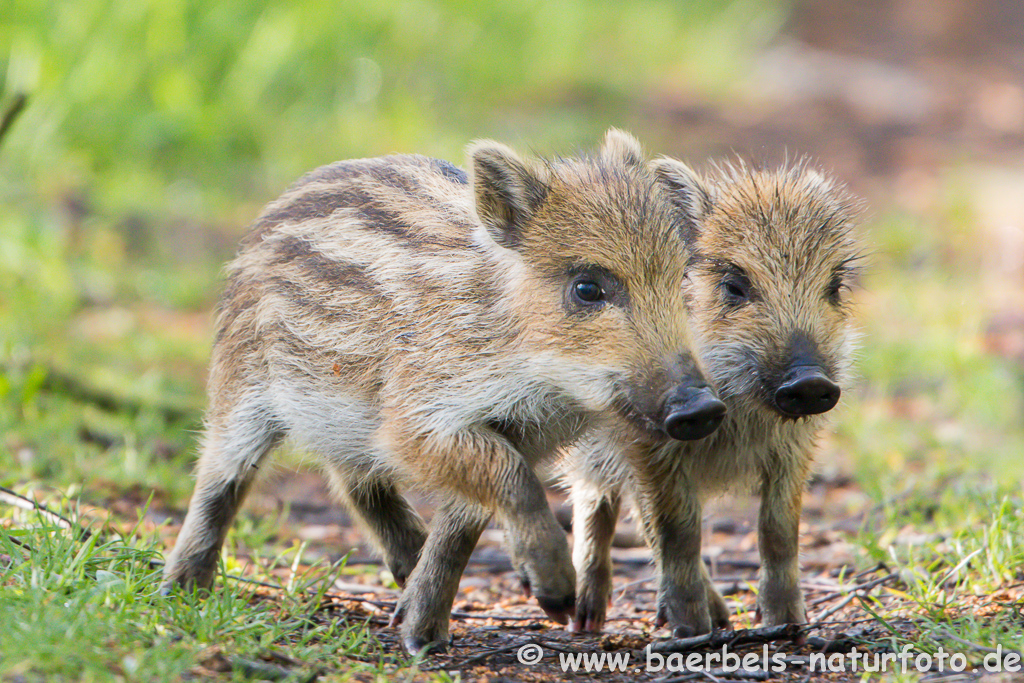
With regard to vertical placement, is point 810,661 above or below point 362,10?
below

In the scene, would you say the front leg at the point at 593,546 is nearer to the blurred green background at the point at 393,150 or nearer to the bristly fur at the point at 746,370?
the bristly fur at the point at 746,370

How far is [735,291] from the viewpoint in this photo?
4.11 m

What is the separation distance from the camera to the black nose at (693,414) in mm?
3293

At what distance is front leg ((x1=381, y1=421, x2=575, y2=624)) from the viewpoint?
340 cm

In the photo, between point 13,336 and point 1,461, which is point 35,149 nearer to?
point 13,336

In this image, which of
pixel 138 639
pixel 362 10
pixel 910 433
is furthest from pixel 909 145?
pixel 138 639

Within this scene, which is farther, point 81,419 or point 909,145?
point 909,145

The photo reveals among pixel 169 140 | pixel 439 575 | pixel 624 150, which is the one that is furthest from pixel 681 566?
pixel 169 140

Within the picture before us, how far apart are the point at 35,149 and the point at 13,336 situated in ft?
9.44

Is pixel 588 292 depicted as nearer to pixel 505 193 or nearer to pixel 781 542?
pixel 505 193

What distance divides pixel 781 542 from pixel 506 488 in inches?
46.6

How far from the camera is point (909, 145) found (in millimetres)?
12742

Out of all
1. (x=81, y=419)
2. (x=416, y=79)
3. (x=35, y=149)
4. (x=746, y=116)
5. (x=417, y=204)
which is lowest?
(x=81, y=419)

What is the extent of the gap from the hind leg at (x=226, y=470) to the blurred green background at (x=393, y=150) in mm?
807
